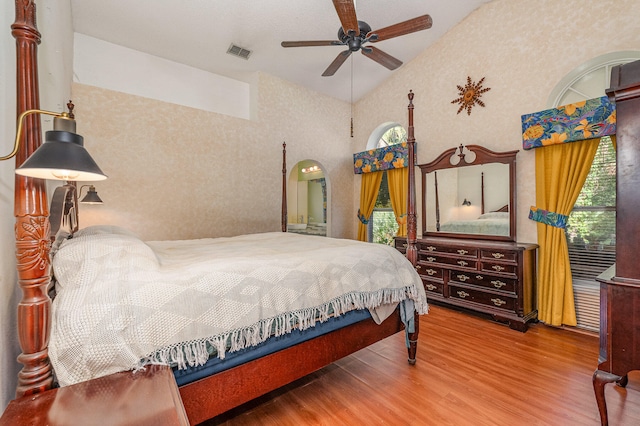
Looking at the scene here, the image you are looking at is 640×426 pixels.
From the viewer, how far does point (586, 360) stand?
2.34m

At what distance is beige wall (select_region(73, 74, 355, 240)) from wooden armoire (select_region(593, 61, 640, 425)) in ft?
12.3

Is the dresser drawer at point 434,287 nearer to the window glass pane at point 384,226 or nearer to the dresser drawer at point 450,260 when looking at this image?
the dresser drawer at point 450,260

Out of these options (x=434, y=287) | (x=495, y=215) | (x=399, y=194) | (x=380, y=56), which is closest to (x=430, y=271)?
(x=434, y=287)

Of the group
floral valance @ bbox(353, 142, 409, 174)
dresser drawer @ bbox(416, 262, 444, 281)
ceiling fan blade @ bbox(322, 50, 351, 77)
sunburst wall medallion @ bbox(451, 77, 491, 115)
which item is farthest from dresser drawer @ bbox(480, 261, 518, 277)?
ceiling fan blade @ bbox(322, 50, 351, 77)

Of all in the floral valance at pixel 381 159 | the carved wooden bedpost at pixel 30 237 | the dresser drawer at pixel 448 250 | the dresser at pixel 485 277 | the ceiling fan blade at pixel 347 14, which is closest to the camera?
the carved wooden bedpost at pixel 30 237

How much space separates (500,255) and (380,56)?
2510 millimetres

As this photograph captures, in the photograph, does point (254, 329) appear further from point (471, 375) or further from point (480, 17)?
point (480, 17)

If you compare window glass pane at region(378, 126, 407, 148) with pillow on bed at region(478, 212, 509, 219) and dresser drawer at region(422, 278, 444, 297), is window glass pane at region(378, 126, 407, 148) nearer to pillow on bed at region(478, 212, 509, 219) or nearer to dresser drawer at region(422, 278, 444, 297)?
pillow on bed at region(478, 212, 509, 219)

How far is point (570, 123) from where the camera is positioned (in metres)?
2.86

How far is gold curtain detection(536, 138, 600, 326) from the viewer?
9.48 feet

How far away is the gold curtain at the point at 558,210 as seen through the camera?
114 inches

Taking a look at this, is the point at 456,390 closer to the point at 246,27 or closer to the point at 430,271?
the point at 430,271

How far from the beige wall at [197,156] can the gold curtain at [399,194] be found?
1054mm

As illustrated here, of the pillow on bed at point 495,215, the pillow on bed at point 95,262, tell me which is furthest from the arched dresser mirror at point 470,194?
the pillow on bed at point 95,262
